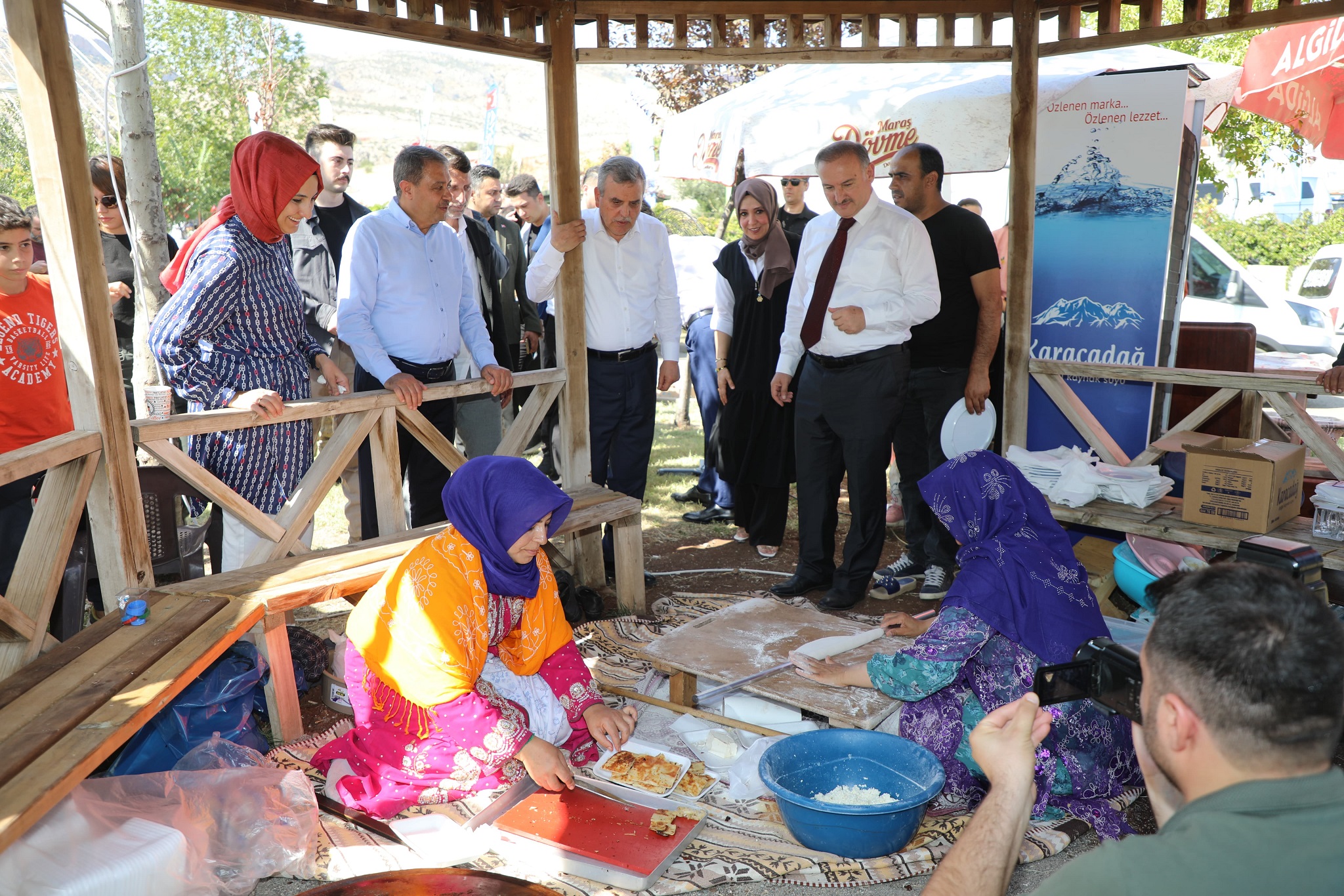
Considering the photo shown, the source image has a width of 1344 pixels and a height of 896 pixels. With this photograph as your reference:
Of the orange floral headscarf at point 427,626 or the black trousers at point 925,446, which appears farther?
the black trousers at point 925,446

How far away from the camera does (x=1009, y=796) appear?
64.1 inches

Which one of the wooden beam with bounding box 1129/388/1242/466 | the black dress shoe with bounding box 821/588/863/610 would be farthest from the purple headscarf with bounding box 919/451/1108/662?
the wooden beam with bounding box 1129/388/1242/466

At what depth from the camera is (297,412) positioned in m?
3.76

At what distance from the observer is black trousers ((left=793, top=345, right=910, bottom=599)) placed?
455 cm

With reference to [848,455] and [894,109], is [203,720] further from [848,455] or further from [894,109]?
[894,109]

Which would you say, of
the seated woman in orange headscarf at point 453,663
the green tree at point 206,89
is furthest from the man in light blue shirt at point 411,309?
the green tree at point 206,89

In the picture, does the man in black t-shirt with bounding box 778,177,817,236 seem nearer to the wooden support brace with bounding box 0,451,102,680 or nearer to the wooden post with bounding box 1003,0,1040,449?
the wooden post with bounding box 1003,0,1040,449

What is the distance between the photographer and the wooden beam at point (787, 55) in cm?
480

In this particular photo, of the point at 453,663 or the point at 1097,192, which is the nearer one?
the point at 453,663

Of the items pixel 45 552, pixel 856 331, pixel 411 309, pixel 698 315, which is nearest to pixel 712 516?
pixel 698 315

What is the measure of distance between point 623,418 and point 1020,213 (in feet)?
7.26

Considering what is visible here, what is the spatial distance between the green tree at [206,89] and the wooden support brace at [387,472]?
1950 cm

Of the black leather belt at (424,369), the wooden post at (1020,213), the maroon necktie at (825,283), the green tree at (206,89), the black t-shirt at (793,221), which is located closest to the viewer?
the black leather belt at (424,369)

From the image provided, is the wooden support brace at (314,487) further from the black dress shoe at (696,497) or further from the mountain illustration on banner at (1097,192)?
the mountain illustration on banner at (1097,192)
